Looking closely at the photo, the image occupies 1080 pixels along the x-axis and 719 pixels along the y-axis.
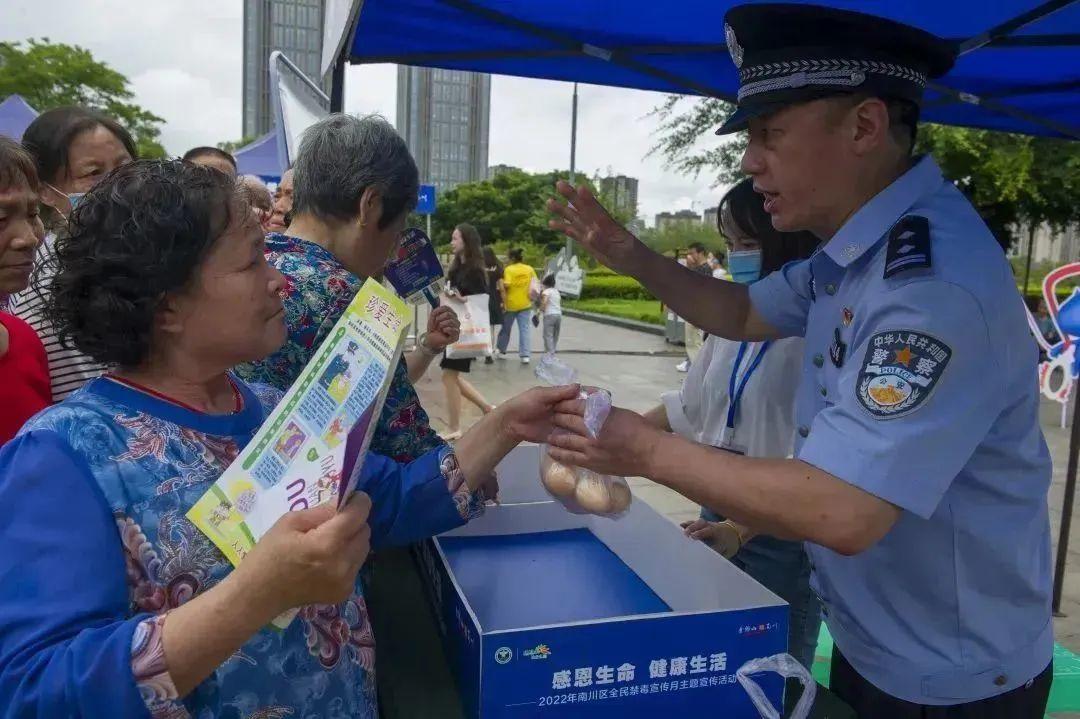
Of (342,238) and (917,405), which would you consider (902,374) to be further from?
(342,238)

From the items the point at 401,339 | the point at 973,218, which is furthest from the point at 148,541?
the point at 973,218

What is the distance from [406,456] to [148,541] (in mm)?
767

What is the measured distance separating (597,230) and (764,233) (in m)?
0.61

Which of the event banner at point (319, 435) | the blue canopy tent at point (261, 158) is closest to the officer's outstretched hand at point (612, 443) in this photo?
the event banner at point (319, 435)

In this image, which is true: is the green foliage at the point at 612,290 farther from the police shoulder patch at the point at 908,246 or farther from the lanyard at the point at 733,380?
the police shoulder patch at the point at 908,246

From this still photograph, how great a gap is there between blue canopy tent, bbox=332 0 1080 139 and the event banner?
1.16 meters

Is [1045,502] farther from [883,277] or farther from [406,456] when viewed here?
[406,456]

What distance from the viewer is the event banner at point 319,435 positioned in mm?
818

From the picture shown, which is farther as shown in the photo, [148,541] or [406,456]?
[406,456]

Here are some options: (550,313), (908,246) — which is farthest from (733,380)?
(550,313)

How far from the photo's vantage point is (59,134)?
9.13 ft

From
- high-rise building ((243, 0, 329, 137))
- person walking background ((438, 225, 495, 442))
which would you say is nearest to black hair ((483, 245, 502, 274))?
person walking background ((438, 225, 495, 442))

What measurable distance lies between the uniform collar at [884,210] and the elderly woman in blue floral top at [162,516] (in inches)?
39.2

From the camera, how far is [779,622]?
4.16ft
